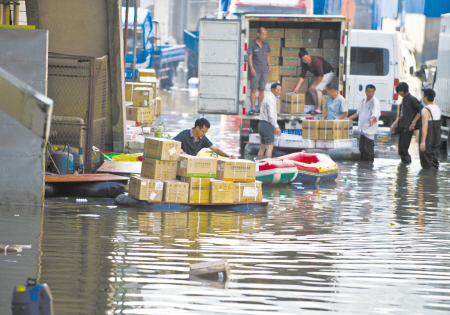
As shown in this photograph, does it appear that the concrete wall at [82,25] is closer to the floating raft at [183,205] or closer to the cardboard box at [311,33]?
the floating raft at [183,205]

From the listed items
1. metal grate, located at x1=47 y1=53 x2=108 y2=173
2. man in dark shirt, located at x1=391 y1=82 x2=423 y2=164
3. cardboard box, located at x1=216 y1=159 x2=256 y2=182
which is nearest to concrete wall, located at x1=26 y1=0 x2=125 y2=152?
metal grate, located at x1=47 y1=53 x2=108 y2=173

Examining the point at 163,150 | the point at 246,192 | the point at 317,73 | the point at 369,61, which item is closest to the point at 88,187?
the point at 163,150

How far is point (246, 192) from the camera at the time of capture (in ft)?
31.6

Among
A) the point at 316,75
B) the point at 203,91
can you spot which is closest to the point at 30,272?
the point at 203,91

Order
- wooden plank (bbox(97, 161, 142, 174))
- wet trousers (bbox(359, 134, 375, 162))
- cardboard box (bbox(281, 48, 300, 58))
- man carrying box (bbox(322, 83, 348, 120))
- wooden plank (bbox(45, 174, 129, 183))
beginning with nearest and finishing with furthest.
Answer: wooden plank (bbox(45, 174, 129, 183)) < wooden plank (bbox(97, 161, 142, 174)) < wet trousers (bbox(359, 134, 375, 162)) < man carrying box (bbox(322, 83, 348, 120)) < cardboard box (bbox(281, 48, 300, 58))

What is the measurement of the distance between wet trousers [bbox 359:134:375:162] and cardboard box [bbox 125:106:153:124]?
5702mm

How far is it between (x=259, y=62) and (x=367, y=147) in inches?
137

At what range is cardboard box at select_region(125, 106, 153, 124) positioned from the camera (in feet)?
57.6

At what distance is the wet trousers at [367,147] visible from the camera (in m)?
15.5

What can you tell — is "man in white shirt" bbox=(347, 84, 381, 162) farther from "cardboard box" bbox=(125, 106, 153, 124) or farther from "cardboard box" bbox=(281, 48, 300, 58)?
"cardboard box" bbox=(125, 106, 153, 124)

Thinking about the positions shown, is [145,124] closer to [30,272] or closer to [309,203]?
[309,203]

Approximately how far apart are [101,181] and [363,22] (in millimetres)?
41024

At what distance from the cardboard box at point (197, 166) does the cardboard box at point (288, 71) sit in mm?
8878

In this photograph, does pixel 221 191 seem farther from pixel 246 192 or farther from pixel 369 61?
pixel 369 61
